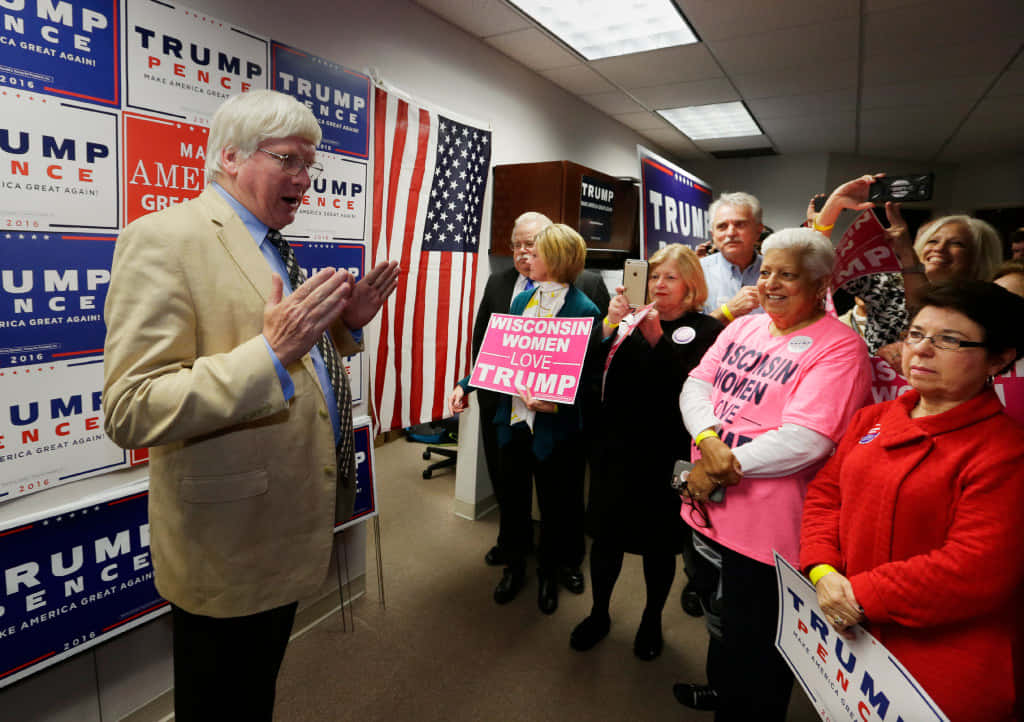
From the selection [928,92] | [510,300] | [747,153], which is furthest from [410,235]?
[747,153]

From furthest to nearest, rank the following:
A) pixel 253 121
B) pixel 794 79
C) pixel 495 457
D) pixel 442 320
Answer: pixel 794 79 → pixel 442 320 → pixel 495 457 → pixel 253 121

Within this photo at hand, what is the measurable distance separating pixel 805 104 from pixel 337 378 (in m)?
5.05

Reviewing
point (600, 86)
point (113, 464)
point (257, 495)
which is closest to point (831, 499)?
point (257, 495)

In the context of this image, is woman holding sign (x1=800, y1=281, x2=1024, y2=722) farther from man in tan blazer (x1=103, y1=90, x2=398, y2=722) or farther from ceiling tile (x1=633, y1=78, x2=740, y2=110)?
ceiling tile (x1=633, y1=78, x2=740, y2=110)

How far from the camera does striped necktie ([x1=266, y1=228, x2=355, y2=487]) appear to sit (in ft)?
4.17

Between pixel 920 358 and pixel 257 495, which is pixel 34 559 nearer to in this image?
pixel 257 495

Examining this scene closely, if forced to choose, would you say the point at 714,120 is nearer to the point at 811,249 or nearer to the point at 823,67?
the point at 823,67

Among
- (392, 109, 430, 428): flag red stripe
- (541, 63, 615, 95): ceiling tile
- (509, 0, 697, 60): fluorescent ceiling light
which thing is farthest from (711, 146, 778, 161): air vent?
(392, 109, 430, 428): flag red stripe

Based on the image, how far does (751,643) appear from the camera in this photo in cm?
148

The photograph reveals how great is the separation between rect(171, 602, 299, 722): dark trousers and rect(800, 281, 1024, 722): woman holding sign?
4.12 ft

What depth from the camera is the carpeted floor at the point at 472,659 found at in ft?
6.47

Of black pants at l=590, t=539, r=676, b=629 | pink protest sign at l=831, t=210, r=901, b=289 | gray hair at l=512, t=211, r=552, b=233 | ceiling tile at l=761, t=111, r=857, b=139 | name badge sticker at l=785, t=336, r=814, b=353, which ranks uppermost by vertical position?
ceiling tile at l=761, t=111, r=857, b=139

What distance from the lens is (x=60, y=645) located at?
154cm

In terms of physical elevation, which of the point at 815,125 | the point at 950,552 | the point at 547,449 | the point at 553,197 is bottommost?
the point at 547,449
